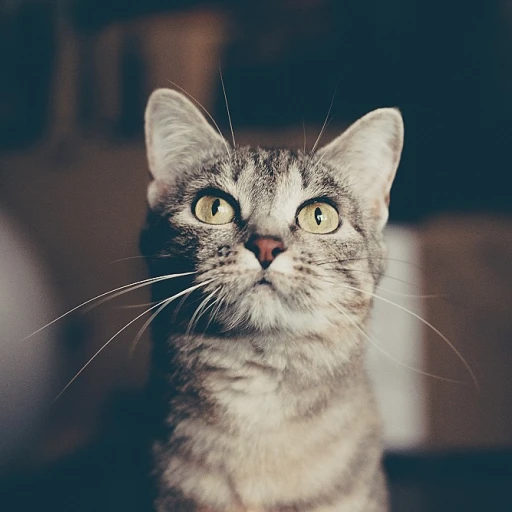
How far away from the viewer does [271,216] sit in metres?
0.58

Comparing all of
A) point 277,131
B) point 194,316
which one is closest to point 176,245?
point 194,316

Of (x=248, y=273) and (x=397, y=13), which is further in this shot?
(x=397, y=13)

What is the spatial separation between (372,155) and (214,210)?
213 millimetres

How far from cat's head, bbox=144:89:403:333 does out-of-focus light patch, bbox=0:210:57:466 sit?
0.20m

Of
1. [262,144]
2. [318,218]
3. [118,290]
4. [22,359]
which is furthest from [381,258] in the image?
[22,359]

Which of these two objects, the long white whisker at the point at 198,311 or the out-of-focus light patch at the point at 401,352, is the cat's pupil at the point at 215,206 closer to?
the long white whisker at the point at 198,311

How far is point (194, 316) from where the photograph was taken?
1.93ft

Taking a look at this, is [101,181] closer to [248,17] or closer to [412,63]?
[248,17]

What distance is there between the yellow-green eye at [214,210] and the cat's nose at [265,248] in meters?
0.07

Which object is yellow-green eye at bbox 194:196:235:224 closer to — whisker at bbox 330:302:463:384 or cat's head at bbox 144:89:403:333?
cat's head at bbox 144:89:403:333

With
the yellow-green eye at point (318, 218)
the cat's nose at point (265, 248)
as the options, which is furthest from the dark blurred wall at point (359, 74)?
the cat's nose at point (265, 248)

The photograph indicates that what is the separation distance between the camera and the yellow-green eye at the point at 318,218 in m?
0.60

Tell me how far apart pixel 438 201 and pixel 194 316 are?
1.28ft

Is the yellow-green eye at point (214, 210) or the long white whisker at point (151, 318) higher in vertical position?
the yellow-green eye at point (214, 210)
